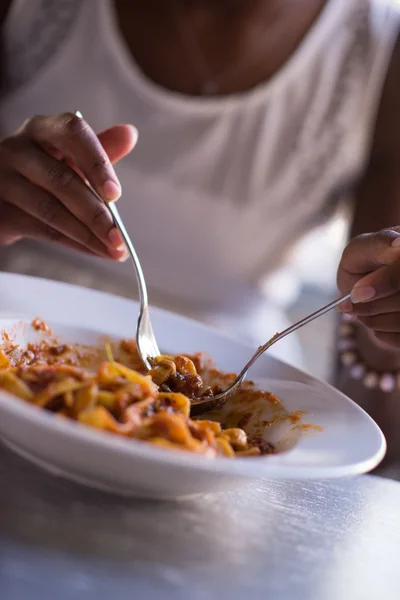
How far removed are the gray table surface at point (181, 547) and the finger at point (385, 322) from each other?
0.27 m

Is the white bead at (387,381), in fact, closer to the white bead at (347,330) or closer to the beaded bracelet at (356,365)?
the beaded bracelet at (356,365)

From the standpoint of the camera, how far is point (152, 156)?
2012 mm

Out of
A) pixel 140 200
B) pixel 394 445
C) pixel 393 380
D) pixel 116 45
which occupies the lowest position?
pixel 394 445

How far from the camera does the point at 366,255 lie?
101 centimetres

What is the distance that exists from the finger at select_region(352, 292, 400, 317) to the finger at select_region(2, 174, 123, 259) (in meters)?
0.40

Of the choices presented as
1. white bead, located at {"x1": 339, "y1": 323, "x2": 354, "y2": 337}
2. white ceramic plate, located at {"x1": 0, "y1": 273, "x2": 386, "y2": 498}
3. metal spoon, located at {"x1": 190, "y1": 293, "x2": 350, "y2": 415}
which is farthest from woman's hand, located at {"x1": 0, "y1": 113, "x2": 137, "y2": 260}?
white bead, located at {"x1": 339, "y1": 323, "x2": 354, "y2": 337}

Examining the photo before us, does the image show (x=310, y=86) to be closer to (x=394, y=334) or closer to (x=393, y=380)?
(x=393, y=380)

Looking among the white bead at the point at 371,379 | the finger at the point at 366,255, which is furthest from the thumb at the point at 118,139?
the white bead at the point at 371,379

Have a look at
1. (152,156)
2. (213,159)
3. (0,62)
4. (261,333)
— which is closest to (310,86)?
(213,159)

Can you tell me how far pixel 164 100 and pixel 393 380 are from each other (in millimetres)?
1007

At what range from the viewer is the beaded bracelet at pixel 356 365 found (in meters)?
1.62

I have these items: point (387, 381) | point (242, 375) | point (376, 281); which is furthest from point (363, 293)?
point (387, 381)

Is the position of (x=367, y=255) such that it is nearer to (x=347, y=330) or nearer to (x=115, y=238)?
(x=115, y=238)

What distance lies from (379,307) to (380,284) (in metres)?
0.05
